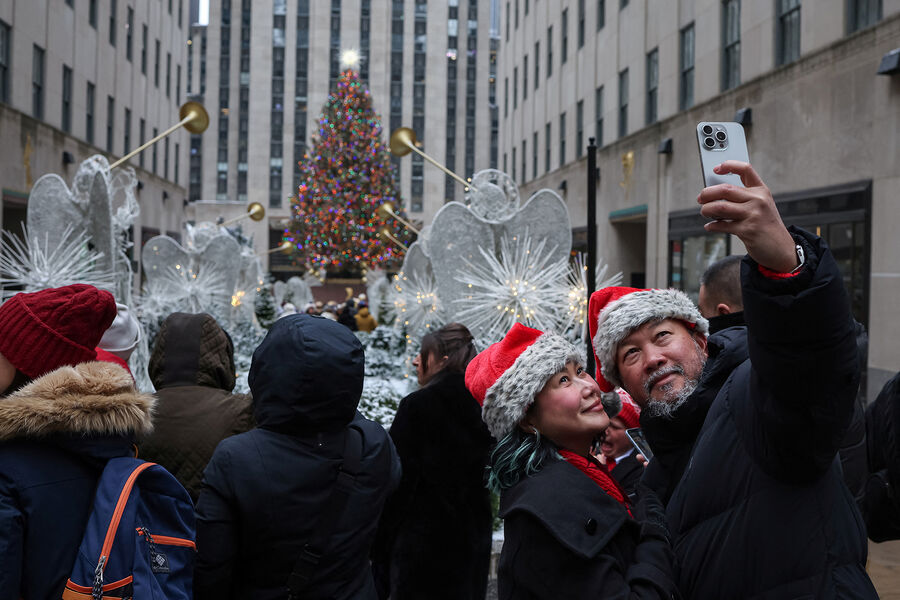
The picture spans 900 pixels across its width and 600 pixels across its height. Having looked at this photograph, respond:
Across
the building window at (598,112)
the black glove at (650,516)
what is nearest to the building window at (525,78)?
the building window at (598,112)

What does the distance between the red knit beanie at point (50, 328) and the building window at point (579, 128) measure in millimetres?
23496

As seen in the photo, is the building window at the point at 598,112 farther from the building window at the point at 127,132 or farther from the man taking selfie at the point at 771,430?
the man taking selfie at the point at 771,430

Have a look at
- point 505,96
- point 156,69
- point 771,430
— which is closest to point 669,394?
point 771,430

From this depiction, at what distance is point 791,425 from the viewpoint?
1.44 meters

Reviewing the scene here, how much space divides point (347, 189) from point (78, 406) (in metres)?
35.8

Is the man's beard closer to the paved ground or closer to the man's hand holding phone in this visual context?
the man's hand holding phone

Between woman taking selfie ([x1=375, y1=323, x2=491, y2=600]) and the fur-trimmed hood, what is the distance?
1.81 meters

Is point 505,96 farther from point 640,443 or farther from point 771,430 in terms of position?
point 771,430

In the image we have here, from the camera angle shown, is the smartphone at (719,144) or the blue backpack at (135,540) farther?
the blue backpack at (135,540)

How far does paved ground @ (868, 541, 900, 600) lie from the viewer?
4.73 m

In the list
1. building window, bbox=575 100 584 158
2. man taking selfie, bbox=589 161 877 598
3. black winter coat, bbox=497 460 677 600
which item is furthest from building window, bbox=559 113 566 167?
black winter coat, bbox=497 460 677 600

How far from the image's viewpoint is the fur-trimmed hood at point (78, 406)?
5.72 feet

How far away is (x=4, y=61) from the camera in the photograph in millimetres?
18156

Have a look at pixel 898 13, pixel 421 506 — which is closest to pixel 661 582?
pixel 421 506
